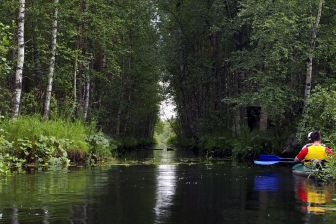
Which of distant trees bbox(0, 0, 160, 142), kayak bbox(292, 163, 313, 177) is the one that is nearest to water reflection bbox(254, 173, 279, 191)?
kayak bbox(292, 163, 313, 177)

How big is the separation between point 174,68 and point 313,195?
110 feet

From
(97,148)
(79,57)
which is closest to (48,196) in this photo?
(97,148)

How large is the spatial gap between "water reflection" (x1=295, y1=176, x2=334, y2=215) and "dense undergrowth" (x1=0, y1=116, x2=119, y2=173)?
9.21 m

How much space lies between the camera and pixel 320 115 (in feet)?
67.9

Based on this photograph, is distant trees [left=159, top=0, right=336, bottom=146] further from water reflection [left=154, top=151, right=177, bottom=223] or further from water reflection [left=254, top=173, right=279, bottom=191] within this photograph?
water reflection [left=154, top=151, right=177, bottom=223]

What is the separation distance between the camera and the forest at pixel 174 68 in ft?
69.2

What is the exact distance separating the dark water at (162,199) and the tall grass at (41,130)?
10.2 ft

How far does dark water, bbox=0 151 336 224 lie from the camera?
8875mm

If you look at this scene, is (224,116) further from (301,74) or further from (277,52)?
(277,52)

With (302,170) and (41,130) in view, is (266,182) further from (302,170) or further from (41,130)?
(41,130)

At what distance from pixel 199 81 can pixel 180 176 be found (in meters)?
27.7

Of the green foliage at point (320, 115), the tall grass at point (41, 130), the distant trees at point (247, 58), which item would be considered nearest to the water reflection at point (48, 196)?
the tall grass at point (41, 130)

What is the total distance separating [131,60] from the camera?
41.7 m

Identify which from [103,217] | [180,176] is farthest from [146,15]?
[103,217]
